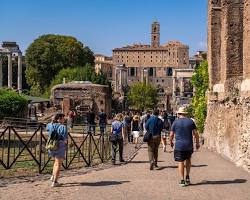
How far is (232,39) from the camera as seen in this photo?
1814 centimetres

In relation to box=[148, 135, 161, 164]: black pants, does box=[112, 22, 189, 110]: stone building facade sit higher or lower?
higher

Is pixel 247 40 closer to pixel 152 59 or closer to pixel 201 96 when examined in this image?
pixel 201 96

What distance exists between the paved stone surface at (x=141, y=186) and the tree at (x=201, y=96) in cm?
993

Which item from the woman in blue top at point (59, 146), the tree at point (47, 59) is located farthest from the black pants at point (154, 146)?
the tree at point (47, 59)

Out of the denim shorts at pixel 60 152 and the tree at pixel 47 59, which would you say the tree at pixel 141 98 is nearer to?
the tree at pixel 47 59

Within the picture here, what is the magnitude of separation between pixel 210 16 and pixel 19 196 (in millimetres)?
14266

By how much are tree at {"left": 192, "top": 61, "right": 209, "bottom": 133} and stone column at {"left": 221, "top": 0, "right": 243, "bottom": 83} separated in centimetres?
580

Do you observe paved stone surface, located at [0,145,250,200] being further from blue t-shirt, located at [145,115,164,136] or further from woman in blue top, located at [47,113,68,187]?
blue t-shirt, located at [145,115,164,136]

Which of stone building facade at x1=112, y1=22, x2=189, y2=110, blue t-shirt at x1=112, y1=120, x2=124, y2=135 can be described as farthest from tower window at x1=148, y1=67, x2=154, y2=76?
blue t-shirt at x1=112, y1=120, x2=124, y2=135

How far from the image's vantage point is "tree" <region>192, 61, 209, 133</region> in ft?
80.4

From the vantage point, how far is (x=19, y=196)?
10.1 metres

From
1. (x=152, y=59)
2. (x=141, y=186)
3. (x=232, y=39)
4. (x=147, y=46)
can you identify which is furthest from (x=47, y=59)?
(x=147, y=46)

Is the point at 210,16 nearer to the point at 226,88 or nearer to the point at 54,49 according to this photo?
the point at 226,88

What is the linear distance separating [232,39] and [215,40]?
13.5 feet
